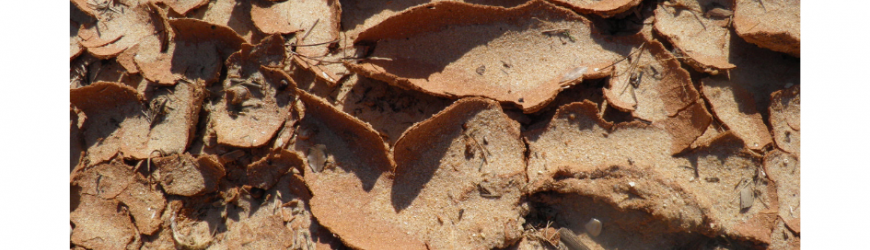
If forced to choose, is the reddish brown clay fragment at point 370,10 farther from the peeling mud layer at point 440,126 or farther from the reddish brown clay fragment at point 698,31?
the reddish brown clay fragment at point 698,31

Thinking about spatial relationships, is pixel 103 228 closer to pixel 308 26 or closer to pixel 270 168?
pixel 270 168

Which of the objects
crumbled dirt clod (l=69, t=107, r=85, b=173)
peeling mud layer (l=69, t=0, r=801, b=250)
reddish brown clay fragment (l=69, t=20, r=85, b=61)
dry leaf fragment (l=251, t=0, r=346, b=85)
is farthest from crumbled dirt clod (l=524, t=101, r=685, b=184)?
reddish brown clay fragment (l=69, t=20, r=85, b=61)

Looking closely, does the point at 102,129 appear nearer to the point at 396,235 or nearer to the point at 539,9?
the point at 396,235

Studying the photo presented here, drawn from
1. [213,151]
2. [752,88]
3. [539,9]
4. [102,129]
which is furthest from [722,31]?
[102,129]

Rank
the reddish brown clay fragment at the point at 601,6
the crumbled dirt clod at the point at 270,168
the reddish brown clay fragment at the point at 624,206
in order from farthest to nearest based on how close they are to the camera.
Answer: the reddish brown clay fragment at the point at 601,6 → the crumbled dirt clod at the point at 270,168 → the reddish brown clay fragment at the point at 624,206

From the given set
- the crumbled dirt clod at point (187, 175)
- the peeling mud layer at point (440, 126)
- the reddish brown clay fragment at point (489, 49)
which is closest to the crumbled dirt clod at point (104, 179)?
the peeling mud layer at point (440, 126)

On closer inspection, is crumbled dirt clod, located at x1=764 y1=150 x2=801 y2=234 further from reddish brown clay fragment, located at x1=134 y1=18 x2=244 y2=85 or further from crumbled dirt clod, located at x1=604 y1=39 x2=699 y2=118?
reddish brown clay fragment, located at x1=134 y1=18 x2=244 y2=85
